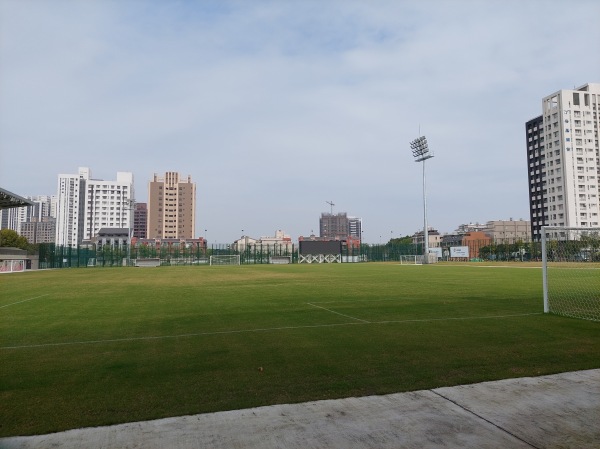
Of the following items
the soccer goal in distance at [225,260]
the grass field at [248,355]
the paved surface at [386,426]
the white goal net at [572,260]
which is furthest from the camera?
the soccer goal in distance at [225,260]

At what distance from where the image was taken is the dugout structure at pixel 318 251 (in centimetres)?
7394

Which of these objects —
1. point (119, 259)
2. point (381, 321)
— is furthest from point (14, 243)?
point (381, 321)

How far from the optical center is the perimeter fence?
61.0 m

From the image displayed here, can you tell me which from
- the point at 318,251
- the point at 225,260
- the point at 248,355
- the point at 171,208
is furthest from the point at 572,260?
the point at 171,208

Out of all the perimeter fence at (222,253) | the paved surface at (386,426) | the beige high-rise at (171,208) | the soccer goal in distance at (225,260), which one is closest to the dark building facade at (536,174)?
the perimeter fence at (222,253)

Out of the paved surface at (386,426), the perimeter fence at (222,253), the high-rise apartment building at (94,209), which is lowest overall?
the paved surface at (386,426)

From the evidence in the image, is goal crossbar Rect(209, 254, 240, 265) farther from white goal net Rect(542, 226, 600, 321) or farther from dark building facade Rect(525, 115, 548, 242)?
dark building facade Rect(525, 115, 548, 242)

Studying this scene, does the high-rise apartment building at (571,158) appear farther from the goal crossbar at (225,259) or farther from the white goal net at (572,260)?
the white goal net at (572,260)

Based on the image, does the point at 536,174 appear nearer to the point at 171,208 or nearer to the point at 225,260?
the point at 225,260

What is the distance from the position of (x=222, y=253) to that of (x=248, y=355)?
6722cm

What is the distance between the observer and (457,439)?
370 cm

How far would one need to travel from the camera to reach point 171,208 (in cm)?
16888

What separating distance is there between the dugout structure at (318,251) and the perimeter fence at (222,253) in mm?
2060

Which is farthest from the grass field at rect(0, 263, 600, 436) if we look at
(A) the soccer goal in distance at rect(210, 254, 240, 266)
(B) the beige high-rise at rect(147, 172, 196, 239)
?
(B) the beige high-rise at rect(147, 172, 196, 239)
